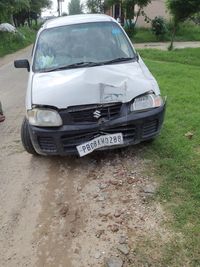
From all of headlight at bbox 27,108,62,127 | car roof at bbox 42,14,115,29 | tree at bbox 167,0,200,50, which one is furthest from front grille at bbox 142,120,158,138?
tree at bbox 167,0,200,50

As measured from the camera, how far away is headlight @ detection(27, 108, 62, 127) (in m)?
4.45

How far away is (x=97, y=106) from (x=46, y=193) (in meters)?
1.16

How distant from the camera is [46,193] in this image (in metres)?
4.27

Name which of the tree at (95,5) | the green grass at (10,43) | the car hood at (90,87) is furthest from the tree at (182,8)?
the tree at (95,5)

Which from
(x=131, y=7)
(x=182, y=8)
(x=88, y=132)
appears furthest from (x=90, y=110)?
(x=131, y=7)

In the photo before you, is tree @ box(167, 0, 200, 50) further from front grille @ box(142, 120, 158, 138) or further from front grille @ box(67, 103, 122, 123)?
front grille @ box(67, 103, 122, 123)

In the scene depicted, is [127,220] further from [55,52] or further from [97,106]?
[55,52]

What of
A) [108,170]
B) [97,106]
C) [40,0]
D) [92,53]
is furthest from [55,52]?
[40,0]

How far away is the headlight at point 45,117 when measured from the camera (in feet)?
14.6

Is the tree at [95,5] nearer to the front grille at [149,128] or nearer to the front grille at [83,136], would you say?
the front grille at [149,128]

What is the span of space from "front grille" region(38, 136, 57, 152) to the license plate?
314 mm

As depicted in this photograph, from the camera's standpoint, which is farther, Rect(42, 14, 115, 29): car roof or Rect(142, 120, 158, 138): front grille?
Rect(42, 14, 115, 29): car roof

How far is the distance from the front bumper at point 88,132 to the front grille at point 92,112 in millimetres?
72

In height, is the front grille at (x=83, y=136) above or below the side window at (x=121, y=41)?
below
